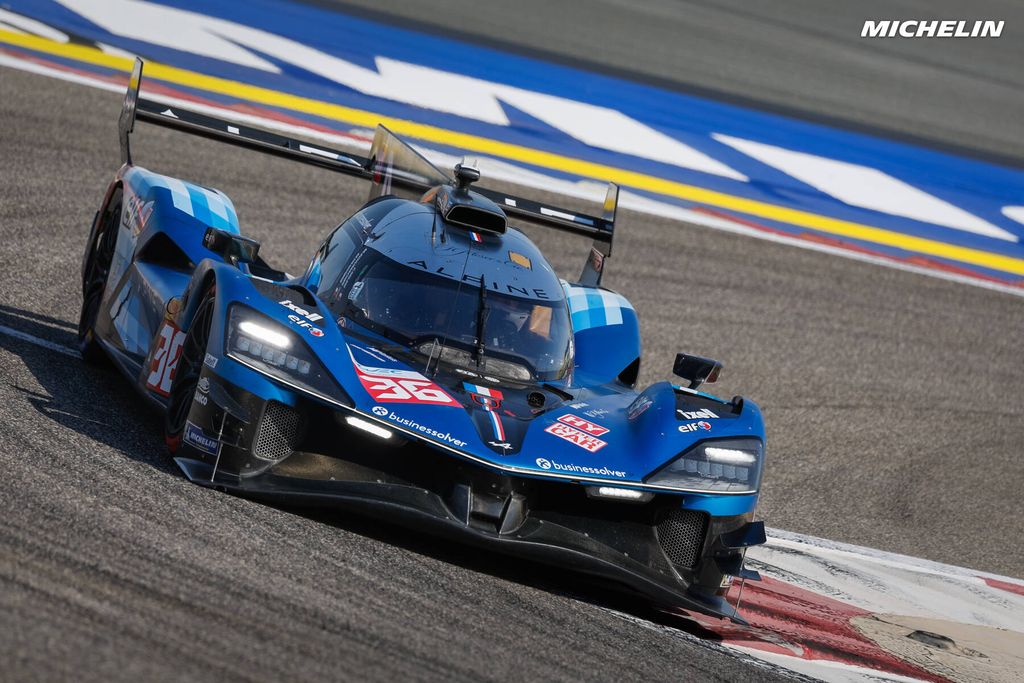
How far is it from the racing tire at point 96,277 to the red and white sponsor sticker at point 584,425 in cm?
315

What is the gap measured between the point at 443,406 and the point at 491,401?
17.6 inches

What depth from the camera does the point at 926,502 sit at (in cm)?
1043

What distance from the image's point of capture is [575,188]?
15.9 m

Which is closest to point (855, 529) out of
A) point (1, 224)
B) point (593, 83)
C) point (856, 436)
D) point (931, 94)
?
point (856, 436)

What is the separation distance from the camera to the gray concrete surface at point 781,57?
21.4m

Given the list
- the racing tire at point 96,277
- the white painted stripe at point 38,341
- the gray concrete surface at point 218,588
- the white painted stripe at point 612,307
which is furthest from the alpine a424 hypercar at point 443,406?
the white painted stripe at point 612,307

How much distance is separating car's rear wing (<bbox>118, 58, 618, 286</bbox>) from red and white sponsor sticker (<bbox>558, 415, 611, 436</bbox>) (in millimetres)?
2633

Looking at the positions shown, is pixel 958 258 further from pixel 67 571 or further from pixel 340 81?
pixel 67 571

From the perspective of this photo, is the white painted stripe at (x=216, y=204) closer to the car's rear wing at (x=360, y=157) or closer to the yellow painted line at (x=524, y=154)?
the car's rear wing at (x=360, y=157)

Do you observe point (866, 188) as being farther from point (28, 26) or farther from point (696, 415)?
point (696, 415)

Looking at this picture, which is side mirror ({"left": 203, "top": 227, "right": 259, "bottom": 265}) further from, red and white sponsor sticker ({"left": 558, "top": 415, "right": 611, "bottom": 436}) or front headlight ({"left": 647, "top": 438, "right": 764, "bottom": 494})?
front headlight ({"left": 647, "top": 438, "right": 764, "bottom": 494})

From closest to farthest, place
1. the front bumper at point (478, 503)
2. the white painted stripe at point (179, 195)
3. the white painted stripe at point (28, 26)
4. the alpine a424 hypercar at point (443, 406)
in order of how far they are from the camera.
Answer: the front bumper at point (478, 503), the alpine a424 hypercar at point (443, 406), the white painted stripe at point (179, 195), the white painted stripe at point (28, 26)

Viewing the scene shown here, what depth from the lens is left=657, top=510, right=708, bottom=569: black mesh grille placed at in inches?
266

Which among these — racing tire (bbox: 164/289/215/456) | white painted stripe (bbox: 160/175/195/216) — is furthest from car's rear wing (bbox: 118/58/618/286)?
racing tire (bbox: 164/289/215/456)
